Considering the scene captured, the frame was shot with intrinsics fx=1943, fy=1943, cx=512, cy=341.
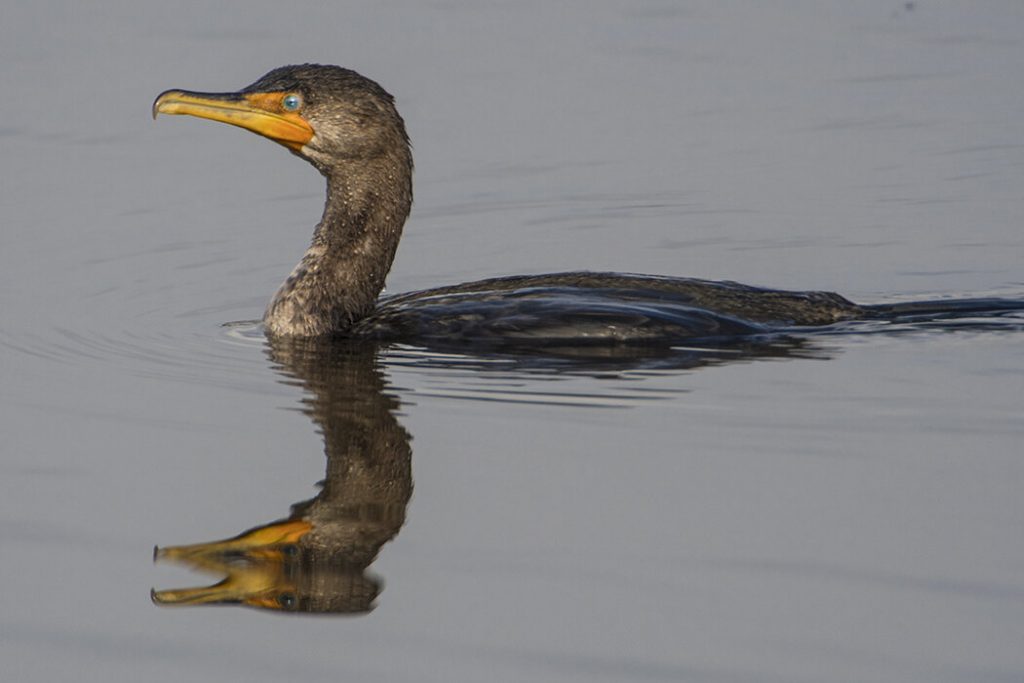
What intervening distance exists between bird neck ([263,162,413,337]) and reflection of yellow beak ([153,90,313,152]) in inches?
10.8

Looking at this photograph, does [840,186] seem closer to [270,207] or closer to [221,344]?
[270,207]

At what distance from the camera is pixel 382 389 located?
25.2ft

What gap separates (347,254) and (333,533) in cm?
303

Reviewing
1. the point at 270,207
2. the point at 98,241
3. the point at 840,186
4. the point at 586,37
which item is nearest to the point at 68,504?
the point at 98,241

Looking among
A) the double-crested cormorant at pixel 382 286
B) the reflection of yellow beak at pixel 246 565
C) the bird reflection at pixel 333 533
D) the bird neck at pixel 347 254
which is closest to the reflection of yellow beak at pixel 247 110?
the double-crested cormorant at pixel 382 286

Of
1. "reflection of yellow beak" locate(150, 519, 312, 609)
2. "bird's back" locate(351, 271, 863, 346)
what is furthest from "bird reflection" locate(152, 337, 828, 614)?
"bird's back" locate(351, 271, 863, 346)

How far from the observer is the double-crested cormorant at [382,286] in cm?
823

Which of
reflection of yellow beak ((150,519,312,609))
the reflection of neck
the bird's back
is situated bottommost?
reflection of yellow beak ((150,519,312,609))

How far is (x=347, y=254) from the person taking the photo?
891 cm

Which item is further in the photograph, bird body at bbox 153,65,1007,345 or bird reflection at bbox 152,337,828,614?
bird body at bbox 153,65,1007,345

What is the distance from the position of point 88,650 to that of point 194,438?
189 cm

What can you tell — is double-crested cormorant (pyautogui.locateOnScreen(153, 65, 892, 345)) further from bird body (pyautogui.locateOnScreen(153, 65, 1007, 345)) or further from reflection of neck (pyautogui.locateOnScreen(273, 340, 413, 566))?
reflection of neck (pyautogui.locateOnScreen(273, 340, 413, 566))

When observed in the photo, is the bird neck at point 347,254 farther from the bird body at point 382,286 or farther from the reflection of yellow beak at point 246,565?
the reflection of yellow beak at point 246,565

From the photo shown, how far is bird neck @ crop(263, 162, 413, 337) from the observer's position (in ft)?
28.9
